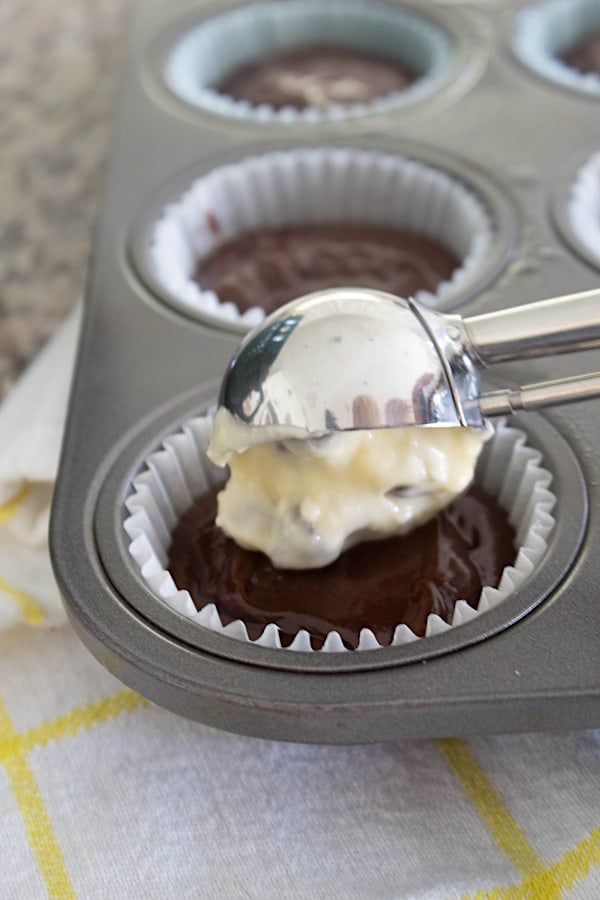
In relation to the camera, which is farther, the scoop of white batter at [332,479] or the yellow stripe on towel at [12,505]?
the yellow stripe on towel at [12,505]

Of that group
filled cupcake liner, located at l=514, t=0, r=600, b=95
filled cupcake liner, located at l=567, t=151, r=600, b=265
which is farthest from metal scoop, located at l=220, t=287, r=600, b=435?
filled cupcake liner, located at l=514, t=0, r=600, b=95

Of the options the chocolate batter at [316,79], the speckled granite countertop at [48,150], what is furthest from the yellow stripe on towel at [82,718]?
the chocolate batter at [316,79]

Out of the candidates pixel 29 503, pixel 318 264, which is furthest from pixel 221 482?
pixel 318 264

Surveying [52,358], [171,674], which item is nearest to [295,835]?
[171,674]

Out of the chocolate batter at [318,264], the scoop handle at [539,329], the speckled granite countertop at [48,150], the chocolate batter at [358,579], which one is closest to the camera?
the scoop handle at [539,329]

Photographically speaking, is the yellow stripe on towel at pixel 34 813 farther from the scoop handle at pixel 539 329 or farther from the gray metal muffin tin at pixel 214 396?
the scoop handle at pixel 539 329

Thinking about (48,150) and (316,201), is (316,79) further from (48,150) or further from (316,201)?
(48,150)
